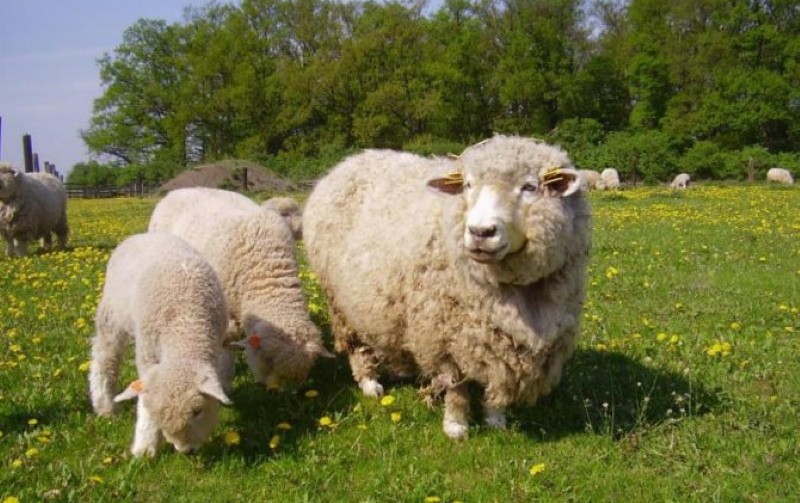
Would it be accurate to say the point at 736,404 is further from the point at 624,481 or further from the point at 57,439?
the point at 57,439

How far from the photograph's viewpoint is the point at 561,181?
4.29m

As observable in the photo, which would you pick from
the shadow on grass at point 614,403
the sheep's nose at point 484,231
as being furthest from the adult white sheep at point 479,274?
the shadow on grass at point 614,403

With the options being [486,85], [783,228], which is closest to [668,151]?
[486,85]

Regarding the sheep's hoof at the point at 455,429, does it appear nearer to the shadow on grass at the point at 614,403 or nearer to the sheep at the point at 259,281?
the shadow on grass at the point at 614,403

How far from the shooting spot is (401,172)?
5.70 metres

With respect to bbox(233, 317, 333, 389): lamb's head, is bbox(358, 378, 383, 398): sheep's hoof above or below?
below

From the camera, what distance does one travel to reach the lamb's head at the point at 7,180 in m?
12.8

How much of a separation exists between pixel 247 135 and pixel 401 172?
175ft

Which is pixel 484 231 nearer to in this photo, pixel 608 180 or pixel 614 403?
pixel 614 403

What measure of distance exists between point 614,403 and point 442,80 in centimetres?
4795

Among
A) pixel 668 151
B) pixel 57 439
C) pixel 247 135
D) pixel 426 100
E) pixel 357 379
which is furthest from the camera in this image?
pixel 247 135

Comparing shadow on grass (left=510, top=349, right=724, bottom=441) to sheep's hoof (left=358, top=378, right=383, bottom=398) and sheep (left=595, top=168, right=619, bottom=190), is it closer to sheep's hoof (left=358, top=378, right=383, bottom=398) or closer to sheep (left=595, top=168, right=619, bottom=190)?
sheep's hoof (left=358, top=378, right=383, bottom=398)

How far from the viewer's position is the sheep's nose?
13.0 feet

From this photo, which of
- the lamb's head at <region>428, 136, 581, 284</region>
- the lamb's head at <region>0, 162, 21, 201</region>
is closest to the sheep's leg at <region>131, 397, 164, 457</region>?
the lamb's head at <region>428, 136, 581, 284</region>
